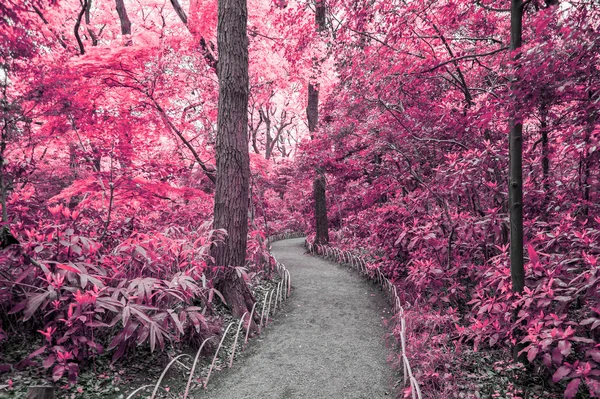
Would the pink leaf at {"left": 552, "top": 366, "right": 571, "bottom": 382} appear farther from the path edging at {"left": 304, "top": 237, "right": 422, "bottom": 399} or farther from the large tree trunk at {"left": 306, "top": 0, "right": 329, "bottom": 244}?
the large tree trunk at {"left": 306, "top": 0, "right": 329, "bottom": 244}

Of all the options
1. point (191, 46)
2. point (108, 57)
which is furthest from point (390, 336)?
point (191, 46)

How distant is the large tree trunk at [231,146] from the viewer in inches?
214

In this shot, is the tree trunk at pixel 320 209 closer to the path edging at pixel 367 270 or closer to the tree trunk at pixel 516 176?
the path edging at pixel 367 270

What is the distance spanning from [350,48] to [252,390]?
21.2 feet

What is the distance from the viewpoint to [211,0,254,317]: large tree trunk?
544 centimetres

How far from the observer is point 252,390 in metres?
3.80

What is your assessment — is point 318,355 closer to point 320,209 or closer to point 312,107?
point 320,209

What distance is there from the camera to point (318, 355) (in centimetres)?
463

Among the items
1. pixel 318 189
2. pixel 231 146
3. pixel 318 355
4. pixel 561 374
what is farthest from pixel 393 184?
pixel 318 189

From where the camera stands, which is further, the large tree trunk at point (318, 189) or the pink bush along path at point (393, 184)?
the large tree trunk at point (318, 189)

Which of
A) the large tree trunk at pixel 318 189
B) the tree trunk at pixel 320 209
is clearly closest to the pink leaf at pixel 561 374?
the large tree trunk at pixel 318 189

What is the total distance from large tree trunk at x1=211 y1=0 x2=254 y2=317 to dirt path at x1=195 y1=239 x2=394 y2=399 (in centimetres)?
98

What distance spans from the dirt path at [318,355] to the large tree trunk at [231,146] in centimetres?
98

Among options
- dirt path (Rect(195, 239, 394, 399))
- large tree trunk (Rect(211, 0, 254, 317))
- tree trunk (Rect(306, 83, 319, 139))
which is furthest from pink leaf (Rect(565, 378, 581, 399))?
tree trunk (Rect(306, 83, 319, 139))
